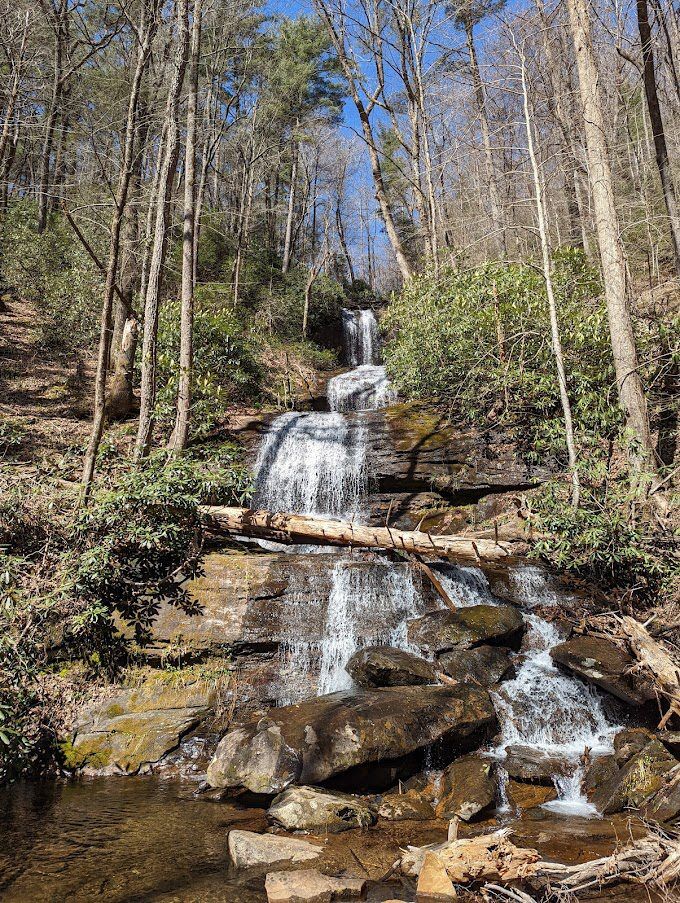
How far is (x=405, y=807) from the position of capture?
16.0ft

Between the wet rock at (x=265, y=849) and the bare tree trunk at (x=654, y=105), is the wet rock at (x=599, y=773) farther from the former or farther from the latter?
the bare tree trunk at (x=654, y=105)

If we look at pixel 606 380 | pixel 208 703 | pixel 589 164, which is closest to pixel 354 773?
pixel 208 703

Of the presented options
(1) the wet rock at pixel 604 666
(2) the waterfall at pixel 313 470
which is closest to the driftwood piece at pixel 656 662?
(1) the wet rock at pixel 604 666

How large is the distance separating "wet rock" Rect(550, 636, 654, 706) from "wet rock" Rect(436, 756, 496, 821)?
1.84 m

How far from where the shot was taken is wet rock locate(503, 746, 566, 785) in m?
5.22

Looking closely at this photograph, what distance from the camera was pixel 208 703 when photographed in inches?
251

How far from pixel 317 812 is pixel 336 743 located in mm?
665

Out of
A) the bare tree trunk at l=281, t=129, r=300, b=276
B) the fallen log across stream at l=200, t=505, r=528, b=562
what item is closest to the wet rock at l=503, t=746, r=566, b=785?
the fallen log across stream at l=200, t=505, r=528, b=562

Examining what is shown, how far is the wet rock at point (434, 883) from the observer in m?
3.42

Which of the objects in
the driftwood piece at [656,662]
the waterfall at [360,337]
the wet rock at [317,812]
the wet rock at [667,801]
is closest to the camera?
the wet rock at [667,801]

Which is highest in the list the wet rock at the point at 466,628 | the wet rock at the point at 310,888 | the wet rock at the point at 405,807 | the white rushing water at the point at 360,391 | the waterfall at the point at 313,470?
the white rushing water at the point at 360,391

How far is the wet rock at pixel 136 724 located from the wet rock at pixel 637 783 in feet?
13.9

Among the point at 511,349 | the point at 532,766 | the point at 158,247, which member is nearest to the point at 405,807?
the point at 532,766

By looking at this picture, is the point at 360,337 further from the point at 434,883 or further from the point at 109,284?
the point at 434,883
